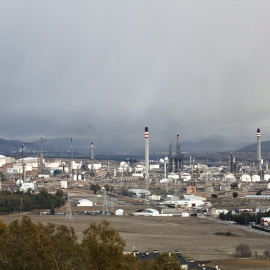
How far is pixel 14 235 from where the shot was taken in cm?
2012

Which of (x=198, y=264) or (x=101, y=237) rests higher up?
(x=101, y=237)

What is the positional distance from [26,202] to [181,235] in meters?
24.5

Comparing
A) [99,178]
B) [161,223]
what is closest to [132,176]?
[99,178]

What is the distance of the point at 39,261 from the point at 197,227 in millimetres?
29266

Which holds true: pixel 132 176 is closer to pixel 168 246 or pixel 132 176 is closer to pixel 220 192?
pixel 220 192

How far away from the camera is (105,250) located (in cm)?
1759

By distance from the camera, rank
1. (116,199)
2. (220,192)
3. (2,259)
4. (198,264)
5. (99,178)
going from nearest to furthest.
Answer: (2,259) < (198,264) < (116,199) < (220,192) < (99,178)

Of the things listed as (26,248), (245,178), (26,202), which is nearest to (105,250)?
(26,248)

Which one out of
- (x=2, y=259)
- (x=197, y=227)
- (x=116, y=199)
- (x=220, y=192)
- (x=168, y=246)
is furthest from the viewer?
(x=220, y=192)

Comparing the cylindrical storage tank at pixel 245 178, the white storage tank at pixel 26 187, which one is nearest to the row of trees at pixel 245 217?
the white storage tank at pixel 26 187

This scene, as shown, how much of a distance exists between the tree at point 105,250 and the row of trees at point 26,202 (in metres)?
40.5

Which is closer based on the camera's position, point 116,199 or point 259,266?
point 259,266

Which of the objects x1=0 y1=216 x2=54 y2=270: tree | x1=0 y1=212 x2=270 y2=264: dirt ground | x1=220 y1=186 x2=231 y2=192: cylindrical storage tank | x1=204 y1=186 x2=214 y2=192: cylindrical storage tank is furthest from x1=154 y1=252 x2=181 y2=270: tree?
A: x1=204 y1=186 x2=214 y2=192: cylindrical storage tank

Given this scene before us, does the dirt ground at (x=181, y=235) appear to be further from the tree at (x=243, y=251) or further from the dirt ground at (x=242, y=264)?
the dirt ground at (x=242, y=264)
